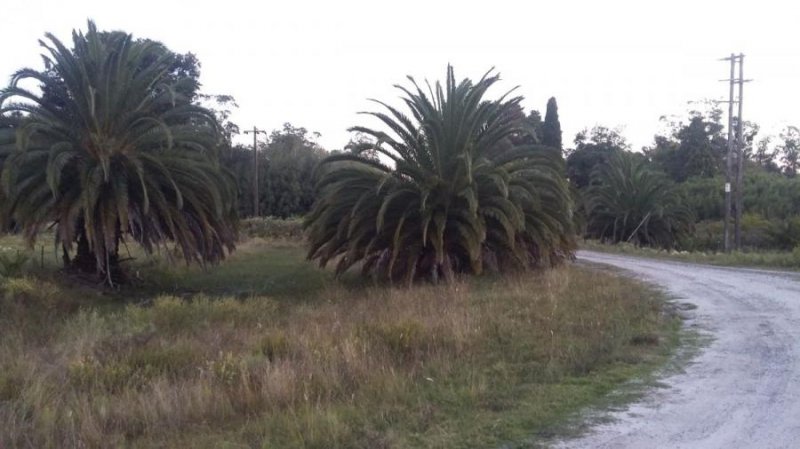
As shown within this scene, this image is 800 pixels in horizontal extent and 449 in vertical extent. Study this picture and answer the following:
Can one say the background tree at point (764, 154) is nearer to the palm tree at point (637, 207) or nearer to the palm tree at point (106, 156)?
the palm tree at point (637, 207)

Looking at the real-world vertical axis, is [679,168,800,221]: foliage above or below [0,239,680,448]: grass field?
above

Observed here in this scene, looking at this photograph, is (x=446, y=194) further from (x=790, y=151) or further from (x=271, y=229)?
(x=790, y=151)

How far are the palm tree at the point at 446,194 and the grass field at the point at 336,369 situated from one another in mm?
4555

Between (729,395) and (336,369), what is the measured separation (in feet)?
13.2

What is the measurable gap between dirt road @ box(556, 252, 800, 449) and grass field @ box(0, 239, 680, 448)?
487 mm

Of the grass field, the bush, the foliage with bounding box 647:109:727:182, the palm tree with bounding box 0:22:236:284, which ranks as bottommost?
the grass field

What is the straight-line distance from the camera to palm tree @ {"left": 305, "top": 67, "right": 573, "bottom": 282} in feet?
69.7

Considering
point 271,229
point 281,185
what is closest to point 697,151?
point 281,185

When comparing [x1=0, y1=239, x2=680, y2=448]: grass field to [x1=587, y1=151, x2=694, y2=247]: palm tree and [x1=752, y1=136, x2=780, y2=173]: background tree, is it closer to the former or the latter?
[x1=587, y1=151, x2=694, y2=247]: palm tree

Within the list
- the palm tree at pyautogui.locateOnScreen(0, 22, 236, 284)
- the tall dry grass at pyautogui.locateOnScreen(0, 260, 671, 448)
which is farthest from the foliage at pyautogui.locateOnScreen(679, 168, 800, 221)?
the tall dry grass at pyautogui.locateOnScreen(0, 260, 671, 448)

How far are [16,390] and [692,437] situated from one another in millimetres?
6743

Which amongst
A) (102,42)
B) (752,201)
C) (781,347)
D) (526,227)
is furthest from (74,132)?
(752,201)

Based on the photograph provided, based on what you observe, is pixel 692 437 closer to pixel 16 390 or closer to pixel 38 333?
pixel 16 390

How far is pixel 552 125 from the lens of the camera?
67.2m
